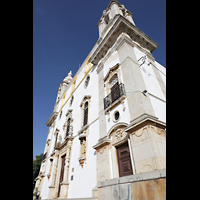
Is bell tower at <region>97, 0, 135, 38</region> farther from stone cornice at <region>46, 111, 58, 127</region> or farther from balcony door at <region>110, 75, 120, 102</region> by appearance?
stone cornice at <region>46, 111, 58, 127</region>

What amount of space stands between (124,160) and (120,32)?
9.31 m

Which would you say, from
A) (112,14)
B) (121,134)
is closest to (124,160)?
(121,134)

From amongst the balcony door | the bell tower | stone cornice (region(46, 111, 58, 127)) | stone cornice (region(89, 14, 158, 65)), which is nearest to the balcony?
the balcony door

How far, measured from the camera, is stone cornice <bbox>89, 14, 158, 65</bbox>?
33.7 ft

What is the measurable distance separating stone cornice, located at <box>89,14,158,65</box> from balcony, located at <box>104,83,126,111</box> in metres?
5.03

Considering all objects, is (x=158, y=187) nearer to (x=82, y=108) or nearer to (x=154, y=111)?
(x=154, y=111)

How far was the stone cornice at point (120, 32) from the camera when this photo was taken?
404 inches

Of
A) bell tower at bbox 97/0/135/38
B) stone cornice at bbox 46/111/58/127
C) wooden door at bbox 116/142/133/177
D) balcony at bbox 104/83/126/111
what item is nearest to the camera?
wooden door at bbox 116/142/133/177

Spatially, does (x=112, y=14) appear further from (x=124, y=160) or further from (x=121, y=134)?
(x=124, y=160)

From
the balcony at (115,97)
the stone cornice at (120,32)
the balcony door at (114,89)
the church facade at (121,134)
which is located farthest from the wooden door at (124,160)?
the stone cornice at (120,32)

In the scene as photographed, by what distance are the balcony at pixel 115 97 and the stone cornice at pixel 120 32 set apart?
5.03 m

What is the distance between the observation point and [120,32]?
10.4m
